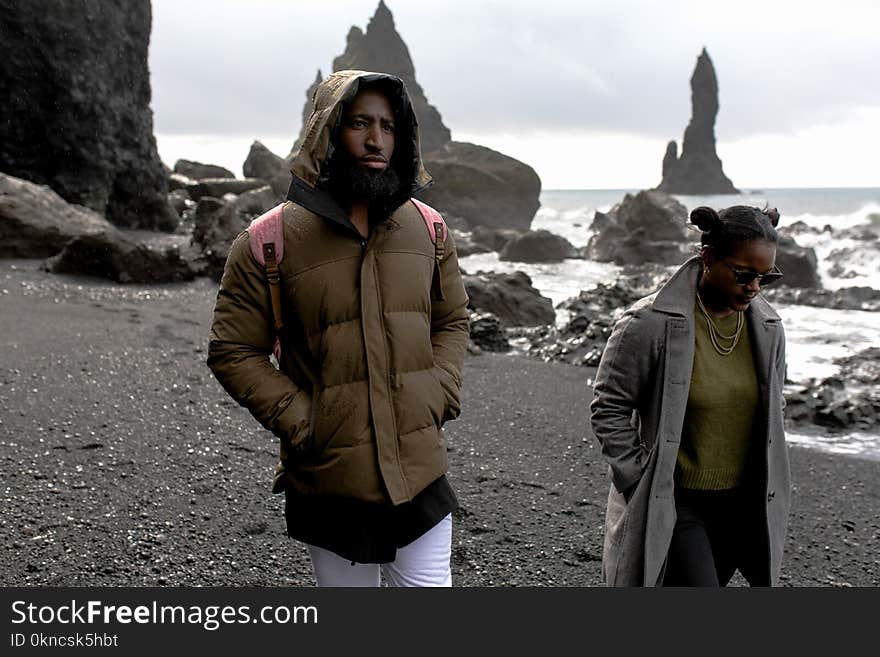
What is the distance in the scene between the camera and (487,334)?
35.9 feet

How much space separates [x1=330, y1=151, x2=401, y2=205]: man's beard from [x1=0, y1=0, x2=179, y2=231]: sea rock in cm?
1806

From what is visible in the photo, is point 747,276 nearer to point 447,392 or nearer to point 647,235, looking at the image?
point 447,392

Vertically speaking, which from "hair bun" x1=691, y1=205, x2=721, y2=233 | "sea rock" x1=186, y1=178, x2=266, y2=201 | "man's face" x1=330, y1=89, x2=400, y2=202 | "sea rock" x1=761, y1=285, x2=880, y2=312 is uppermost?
"sea rock" x1=186, y1=178, x2=266, y2=201

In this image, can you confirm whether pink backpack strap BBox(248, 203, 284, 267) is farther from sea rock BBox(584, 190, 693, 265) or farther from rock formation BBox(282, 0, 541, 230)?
rock formation BBox(282, 0, 541, 230)

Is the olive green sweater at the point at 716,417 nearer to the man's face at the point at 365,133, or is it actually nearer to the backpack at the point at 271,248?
the man's face at the point at 365,133

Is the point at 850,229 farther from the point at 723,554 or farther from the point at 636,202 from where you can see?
the point at 723,554

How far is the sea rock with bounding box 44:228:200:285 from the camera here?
39.7ft

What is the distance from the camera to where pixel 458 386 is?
2408mm

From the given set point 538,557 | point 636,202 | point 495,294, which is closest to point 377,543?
point 538,557

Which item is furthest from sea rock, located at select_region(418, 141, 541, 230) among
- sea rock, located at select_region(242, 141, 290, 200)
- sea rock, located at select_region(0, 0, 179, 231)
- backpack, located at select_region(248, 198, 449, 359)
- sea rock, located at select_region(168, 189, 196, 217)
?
backpack, located at select_region(248, 198, 449, 359)

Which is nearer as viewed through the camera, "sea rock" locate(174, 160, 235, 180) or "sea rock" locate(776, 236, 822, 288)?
"sea rock" locate(776, 236, 822, 288)

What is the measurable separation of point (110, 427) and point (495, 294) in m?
8.38

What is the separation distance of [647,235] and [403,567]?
2878 centimetres

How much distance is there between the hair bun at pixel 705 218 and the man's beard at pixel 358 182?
0.92 meters
